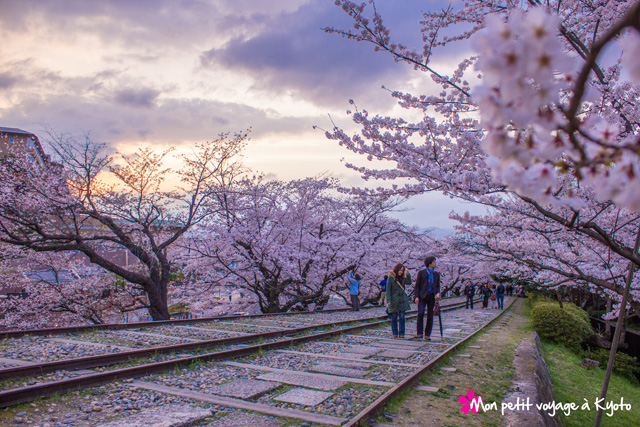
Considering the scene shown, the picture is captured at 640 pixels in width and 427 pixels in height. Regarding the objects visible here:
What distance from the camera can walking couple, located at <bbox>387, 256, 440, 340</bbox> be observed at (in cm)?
942

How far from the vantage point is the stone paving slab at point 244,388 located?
467 centimetres

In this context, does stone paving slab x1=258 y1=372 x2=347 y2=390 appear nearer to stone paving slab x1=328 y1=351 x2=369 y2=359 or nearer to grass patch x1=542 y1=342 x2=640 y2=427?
stone paving slab x1=328 y1=351 x2=369 y2=359

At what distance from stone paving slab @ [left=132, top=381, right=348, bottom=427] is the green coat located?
5942 mm

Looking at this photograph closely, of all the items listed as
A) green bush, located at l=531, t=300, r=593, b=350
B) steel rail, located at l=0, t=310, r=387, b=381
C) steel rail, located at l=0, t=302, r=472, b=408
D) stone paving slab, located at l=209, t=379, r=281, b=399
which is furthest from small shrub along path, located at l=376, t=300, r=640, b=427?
steel rail, located at l=0, t=310, r=387, b=381

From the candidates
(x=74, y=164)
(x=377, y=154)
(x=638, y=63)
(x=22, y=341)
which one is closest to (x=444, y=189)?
(x=377, y=154)

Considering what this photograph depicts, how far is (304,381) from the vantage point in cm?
534

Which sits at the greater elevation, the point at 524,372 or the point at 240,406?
the point at 240,406

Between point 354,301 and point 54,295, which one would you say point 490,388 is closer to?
point 354,301

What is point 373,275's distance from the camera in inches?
987

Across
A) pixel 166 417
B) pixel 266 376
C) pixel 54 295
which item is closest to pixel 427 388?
pixel 266 376

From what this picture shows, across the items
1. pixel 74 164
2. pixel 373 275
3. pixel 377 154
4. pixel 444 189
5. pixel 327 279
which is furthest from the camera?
pixel 373 275

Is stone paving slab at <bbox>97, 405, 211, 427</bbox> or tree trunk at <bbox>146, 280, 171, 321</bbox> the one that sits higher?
stone paving slab at <bbox>97, 405, 211, 427</bbox>

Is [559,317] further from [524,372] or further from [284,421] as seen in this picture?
[284,421]

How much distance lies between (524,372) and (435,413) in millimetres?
3330
